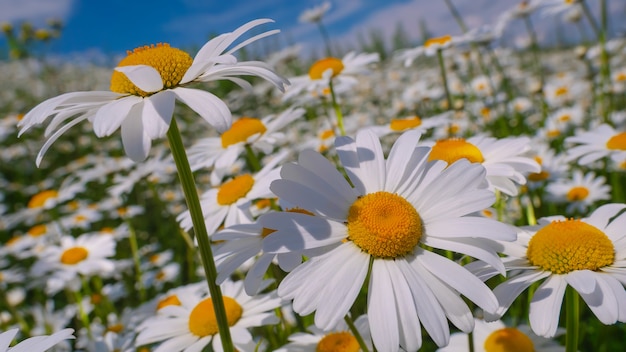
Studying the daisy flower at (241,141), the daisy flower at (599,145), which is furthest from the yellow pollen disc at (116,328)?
the daisy flower at (599,145)

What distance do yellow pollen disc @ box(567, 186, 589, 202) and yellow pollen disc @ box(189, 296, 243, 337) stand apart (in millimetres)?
2201

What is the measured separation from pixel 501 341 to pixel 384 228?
63 centimetres

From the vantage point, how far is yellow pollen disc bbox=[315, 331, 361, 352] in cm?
135

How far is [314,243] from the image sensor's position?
1.00 m

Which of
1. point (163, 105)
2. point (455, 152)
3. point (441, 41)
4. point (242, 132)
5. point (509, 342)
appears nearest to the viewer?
point (163, 105)

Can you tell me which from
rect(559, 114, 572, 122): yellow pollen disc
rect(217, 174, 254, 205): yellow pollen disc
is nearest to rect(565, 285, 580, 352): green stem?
rect(217, 174, 254, 205): yellow pollen disc

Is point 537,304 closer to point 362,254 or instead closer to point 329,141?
point 362,254

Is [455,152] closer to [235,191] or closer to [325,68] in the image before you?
[235,191]

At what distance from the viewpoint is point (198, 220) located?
100 cm

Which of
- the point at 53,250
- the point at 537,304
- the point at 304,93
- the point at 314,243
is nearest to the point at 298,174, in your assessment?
the point at 314,243

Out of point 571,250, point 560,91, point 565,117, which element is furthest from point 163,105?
point 560,91

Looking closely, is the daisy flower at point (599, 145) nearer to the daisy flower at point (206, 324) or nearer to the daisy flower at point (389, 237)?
the daisy flower at point (389, 237)

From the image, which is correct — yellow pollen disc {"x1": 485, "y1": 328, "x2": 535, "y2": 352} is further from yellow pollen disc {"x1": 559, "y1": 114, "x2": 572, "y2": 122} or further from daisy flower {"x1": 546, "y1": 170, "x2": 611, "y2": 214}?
yellow pollen disc {"x1": 559, "y1": 114, "x2": 572, "y2": 122}

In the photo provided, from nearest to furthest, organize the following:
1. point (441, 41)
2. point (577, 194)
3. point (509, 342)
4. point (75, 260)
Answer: point (509, 342) < point (577, 194) < point (75, 260) < point (441, 41)
